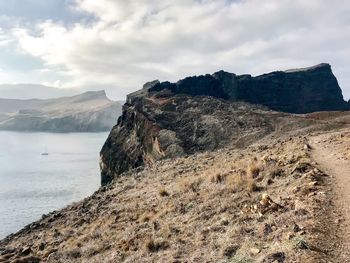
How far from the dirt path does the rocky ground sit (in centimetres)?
4

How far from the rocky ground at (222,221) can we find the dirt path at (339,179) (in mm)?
40

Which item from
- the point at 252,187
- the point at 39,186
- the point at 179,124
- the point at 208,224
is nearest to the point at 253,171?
the point at 252,187

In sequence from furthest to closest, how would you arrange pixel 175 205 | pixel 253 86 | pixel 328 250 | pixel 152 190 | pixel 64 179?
1. pixel 253 86
2. pixel 64 179
3. pixel 152 190
4. pixel 175 205
5. pixel 328 250

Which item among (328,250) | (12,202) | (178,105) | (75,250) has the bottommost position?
(12,202)

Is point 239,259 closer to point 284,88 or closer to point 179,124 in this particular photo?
point 179,124

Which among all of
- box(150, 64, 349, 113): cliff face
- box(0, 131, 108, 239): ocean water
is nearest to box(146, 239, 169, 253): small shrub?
box(0, 131, 108, 239): ocean water

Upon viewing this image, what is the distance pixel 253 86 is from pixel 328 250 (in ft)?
439

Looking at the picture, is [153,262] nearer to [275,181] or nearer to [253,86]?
[275,181]

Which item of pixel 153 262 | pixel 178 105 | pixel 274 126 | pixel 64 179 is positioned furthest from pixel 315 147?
pixel 64 179

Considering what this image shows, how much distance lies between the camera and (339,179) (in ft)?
66.0

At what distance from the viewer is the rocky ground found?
1390 centimetres

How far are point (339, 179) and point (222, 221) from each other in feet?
19.5

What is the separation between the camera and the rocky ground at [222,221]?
13.9 m

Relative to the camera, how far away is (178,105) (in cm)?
7544
